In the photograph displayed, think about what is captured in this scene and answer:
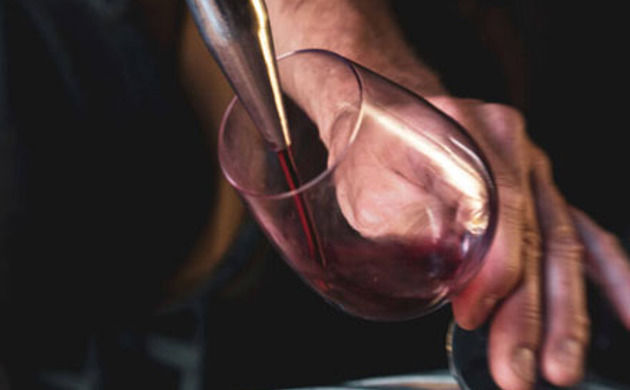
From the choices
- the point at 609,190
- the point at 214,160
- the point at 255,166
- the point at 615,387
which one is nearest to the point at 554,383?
the point at 615,387

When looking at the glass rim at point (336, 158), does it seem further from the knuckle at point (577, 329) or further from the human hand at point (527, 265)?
the knuckle at point (577, 329)

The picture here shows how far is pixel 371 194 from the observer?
322mm

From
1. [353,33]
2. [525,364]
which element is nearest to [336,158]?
[525,364]

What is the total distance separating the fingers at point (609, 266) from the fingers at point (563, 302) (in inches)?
0.5

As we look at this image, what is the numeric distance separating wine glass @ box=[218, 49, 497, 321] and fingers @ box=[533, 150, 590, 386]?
4 centimetres

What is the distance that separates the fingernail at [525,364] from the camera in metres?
0.32

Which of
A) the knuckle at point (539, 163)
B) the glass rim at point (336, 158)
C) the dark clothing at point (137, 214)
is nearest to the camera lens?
the glass rim at point (336, 158)

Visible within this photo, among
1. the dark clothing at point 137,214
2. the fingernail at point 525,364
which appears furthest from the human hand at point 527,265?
the dark clothing at point 137,214

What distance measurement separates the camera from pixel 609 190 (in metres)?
0.97

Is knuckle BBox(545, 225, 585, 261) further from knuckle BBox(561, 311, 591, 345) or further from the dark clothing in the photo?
the dark clothing

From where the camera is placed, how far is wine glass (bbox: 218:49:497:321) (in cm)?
32

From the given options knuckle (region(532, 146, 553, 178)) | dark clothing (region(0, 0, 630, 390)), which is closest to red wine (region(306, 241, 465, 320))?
knuckle (region(532, 146, 553, 178))

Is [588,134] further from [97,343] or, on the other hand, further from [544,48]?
[97,343]

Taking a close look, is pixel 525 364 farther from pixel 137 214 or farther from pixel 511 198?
pixel 137 214
